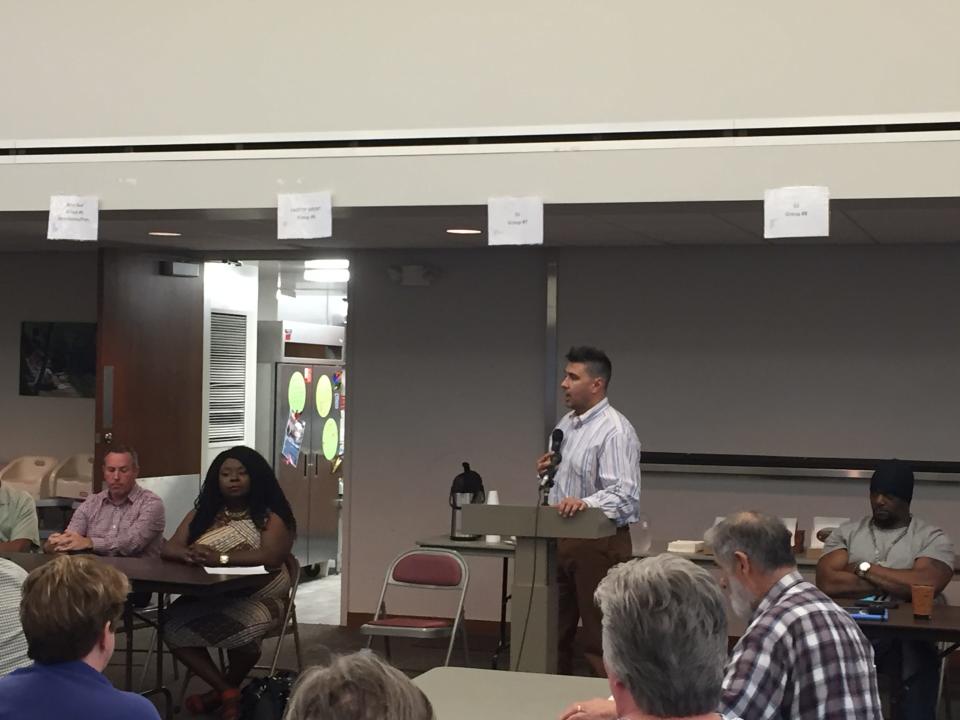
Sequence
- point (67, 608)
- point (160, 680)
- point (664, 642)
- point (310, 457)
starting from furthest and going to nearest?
point (310, 457)
point (160, 680)
point (67, 608)
point (664, 642)

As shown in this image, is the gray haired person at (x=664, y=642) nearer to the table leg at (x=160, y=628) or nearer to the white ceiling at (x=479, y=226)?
the white ceiling at (x=479, y=226)

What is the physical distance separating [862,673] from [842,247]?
5.15 m

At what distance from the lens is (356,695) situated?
160 cm

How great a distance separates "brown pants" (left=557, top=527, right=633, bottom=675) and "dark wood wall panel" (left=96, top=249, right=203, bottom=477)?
414 cm

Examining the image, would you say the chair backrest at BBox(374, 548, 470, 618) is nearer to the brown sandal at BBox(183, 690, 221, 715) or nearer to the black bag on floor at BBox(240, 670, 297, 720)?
the brown sandal at BBox(183, 690, 221, 715)

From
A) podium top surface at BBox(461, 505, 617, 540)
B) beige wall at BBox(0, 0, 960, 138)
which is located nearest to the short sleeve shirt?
beige wall at BBox(0, 0, 960, 138)

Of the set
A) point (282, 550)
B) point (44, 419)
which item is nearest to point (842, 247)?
point (282, 550)

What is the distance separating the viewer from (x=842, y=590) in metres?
5.54

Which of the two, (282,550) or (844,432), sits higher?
(844,432)

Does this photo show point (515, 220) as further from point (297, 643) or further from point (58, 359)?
point (58, 359)

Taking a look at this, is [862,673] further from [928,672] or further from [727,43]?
[727,43]

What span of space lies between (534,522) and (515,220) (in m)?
1.45

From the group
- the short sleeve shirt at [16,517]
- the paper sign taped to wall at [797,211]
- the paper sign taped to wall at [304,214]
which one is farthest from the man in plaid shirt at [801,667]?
the short sleeve shirt at [16,517]

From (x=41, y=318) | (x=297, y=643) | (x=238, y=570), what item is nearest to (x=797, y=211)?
(x=238, y=570)
